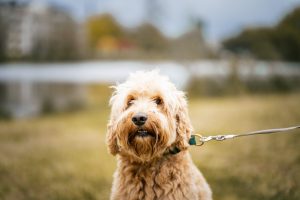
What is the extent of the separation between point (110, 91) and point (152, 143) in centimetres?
1215

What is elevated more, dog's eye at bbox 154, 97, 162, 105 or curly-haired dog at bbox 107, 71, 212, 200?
dog's eye at bbox 154, 97, 162, 105

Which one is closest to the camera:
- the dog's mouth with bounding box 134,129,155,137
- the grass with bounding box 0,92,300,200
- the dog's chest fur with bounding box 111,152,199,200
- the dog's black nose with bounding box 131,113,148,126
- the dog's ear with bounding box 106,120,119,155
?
the dog's black nose with bounding box 131,113,148,126

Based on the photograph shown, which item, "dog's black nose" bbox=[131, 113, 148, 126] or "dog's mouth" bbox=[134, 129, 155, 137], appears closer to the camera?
"dog's black nose" bbox=[131, 113, 148, 126]

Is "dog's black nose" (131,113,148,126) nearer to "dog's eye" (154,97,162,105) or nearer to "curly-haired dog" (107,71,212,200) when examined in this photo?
"curly-haired dog" (107,71,212,200)

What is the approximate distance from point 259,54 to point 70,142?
32.4 ft

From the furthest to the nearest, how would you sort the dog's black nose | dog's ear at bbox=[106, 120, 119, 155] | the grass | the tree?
the tree
the grass
dog's ear at bbox=[106, 120, 119, 155]
the dog's black nose

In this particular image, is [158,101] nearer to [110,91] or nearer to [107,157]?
[107,157]

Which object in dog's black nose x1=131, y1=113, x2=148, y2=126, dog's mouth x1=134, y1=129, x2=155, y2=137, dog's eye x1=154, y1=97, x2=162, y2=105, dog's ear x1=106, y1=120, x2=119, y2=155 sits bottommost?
dog's ear x1=106, y1=120, x2=119, y2=155

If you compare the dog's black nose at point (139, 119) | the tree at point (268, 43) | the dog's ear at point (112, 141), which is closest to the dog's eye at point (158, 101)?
the dog's black nose at point (139, 119)

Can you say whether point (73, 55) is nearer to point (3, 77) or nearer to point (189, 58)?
point (3, 77)

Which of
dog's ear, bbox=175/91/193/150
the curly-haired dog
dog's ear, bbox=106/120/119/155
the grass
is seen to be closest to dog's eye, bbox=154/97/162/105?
the curly-haired dog

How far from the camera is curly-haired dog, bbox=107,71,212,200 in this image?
4477 millimetres

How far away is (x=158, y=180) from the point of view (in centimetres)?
465

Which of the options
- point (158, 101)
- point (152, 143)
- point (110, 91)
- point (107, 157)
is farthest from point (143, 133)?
point (110, 91)
